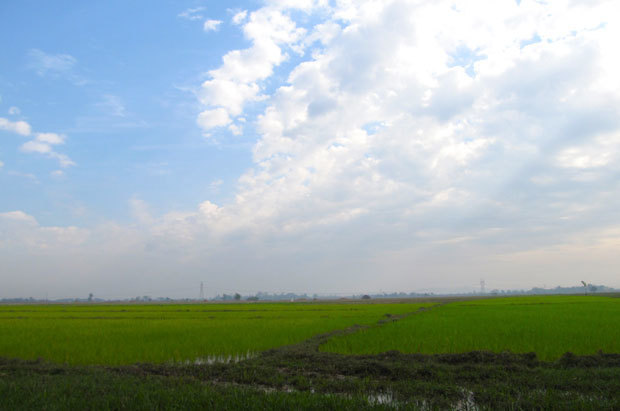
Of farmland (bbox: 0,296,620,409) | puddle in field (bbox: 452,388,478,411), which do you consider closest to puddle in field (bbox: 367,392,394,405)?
farmland (bbox: 0,296,620,409)

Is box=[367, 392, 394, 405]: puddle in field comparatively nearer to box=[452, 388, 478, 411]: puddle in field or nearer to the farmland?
the farmland

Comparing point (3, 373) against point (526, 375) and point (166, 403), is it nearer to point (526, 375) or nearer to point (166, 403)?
point (166, 403)

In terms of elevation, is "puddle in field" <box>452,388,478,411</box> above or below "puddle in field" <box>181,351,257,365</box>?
above

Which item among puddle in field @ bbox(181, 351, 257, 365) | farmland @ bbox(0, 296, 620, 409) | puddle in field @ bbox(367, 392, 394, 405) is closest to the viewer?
farmland @ bbox(0, 296, 620, 409)

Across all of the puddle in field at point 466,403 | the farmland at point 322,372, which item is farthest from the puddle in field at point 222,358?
the puddle in field at point 466,403

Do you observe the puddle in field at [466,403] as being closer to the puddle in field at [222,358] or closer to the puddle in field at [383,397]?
the puddle in field at [383,397]

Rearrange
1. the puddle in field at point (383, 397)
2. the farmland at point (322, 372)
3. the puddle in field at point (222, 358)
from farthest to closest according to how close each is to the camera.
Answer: the puddle in field at point (222, 358) < the puddle in field at point (383, 397) < the farmland at point (322, 372)

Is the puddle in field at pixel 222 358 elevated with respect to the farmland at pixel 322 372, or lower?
lower

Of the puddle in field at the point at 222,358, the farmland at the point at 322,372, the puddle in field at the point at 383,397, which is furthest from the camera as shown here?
the puddle in field at the point at 222,358

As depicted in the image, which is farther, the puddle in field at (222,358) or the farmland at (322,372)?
the puddle in field at (222,358)

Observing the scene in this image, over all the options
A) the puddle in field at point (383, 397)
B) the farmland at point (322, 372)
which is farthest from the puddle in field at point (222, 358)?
the puddle in field at point (383, 397)

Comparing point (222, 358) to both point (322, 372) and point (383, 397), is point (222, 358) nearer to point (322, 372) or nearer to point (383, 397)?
point (322, 372)

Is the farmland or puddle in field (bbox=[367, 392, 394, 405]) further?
puddle in field (bbox=[367, 392, 394, 405])

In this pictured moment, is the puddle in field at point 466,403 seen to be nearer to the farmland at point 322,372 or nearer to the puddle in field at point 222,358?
the farmland at point 322,372
